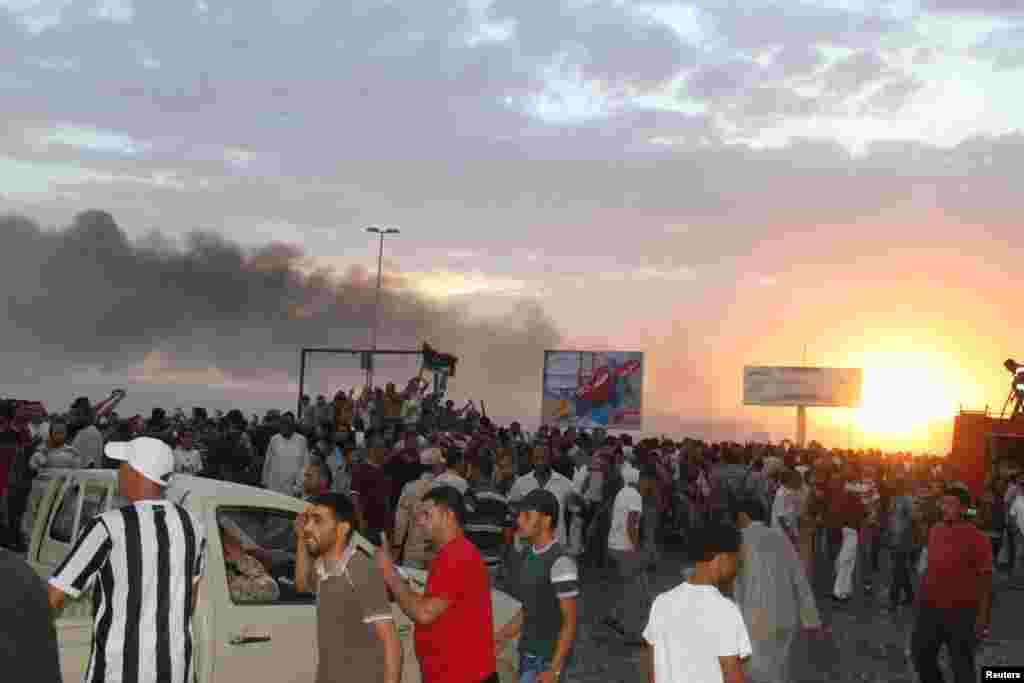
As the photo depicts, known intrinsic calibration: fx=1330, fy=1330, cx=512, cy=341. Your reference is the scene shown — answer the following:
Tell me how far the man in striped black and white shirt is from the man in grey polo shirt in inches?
88.7

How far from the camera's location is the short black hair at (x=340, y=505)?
5801 mm

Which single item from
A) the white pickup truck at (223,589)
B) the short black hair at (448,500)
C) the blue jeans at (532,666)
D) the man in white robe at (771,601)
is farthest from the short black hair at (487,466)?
the short black hair at (448,500)

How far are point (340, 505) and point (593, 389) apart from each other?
47059 mm

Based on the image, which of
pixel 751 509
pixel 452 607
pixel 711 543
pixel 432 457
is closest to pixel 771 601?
pixel 751 509

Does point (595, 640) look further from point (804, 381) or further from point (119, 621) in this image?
point (804, 381)

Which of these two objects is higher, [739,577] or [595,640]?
[739,577]

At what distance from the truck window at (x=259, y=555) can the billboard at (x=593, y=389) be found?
44.4 metres

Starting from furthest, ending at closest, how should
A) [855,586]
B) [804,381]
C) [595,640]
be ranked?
1. [804,381]
2. [855,586]
3. [595,640]

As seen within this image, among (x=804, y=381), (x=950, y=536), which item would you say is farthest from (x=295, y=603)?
(x=804, y=381)

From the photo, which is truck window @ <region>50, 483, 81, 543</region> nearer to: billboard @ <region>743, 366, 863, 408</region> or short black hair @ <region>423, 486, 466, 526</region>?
short black hair @ <region>423, 486, 466, 526</region>

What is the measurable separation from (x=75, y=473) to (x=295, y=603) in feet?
5.43

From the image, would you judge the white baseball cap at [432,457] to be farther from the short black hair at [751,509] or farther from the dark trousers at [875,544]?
the dark trousers at [875,544]

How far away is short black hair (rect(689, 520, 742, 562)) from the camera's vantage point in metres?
5.57

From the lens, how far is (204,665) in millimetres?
7074
